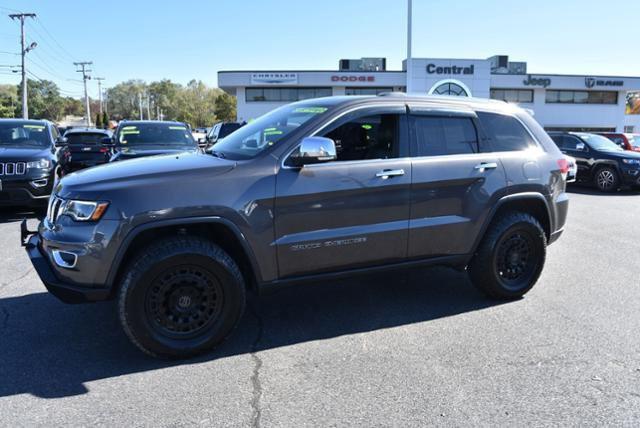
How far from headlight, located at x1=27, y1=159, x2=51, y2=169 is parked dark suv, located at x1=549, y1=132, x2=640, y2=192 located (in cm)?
1314

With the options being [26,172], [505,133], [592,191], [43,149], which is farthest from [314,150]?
[592,191]

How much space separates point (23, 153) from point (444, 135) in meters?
7.39

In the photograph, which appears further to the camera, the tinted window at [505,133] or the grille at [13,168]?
the grille at [13,168]

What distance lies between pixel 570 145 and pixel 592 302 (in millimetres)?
11251

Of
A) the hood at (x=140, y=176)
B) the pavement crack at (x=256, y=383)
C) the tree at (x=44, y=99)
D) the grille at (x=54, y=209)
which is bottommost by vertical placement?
the pavement crack at (x=256, y=383)

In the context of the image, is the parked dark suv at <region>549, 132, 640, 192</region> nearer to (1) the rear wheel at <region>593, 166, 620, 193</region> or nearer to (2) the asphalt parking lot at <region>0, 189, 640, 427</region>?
(1) the rear wheel at <region>593, 166, 620, 193</region>

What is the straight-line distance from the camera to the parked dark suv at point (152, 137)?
999 cm

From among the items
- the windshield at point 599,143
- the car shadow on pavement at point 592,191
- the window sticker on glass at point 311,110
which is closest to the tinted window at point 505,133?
the window sticker on glass at point 311,110

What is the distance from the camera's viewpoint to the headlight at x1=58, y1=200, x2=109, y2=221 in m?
3.41

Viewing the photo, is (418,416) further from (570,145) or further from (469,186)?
(570,145)

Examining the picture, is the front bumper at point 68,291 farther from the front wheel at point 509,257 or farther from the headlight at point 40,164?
the headlight at point 40,164

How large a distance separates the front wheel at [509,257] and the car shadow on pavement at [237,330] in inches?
9.0

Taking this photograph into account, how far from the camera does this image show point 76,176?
3.91 meters

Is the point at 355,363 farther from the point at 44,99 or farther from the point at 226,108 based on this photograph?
the point at 44,99
